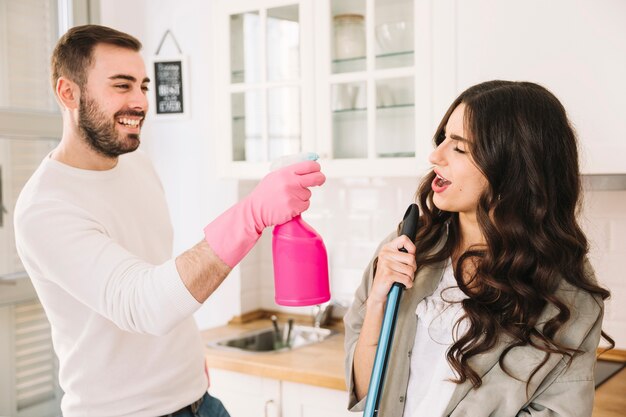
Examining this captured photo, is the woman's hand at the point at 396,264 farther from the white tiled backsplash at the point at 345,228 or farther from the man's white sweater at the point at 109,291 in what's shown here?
the white tiled backsplash at the point at 345,228

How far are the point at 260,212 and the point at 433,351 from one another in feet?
1.75

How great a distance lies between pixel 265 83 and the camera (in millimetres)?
2723

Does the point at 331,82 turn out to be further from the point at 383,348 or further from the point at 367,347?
the point at 383,348

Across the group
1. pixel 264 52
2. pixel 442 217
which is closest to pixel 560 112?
pixel 442 217

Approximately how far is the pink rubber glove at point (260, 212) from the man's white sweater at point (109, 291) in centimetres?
11

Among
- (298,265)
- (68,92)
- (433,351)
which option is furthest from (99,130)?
(433,351)

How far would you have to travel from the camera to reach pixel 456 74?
2230 millimetres

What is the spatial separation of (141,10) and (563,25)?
1.99 meters

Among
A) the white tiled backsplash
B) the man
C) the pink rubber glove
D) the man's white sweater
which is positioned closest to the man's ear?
the man

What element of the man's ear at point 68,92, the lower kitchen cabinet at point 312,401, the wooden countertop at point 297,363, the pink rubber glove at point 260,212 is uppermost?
the man's ear at point 68,92

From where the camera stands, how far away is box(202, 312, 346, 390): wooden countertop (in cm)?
230

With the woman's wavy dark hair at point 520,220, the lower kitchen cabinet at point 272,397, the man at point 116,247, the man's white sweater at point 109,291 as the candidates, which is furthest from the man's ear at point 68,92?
the lower kitchen cabinet at point 272,397

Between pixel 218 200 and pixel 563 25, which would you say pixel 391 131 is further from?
pixel 218 200

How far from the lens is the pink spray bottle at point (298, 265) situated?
142 cm
